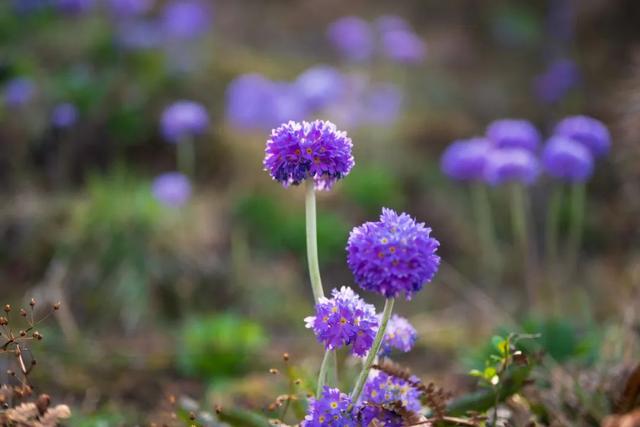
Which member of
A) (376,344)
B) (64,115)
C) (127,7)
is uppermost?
(127,7)

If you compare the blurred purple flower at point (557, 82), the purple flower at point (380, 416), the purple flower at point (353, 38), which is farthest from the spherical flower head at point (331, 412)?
the blurred purple flower at point (557, 82)

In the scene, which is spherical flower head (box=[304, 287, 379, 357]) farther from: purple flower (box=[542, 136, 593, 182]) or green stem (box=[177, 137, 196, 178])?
green stem (box=[177, 137, 196, 178])

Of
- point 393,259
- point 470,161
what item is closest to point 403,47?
point 470,161

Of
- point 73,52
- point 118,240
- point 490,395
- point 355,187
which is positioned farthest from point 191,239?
point 490,395

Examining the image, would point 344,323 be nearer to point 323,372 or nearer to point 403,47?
point 323,372

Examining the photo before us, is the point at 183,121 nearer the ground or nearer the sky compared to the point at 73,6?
nearer the ground

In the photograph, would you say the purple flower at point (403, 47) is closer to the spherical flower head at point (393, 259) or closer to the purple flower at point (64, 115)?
the purple flower at point (64, 115)

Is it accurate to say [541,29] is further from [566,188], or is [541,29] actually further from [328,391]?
[328,391]
